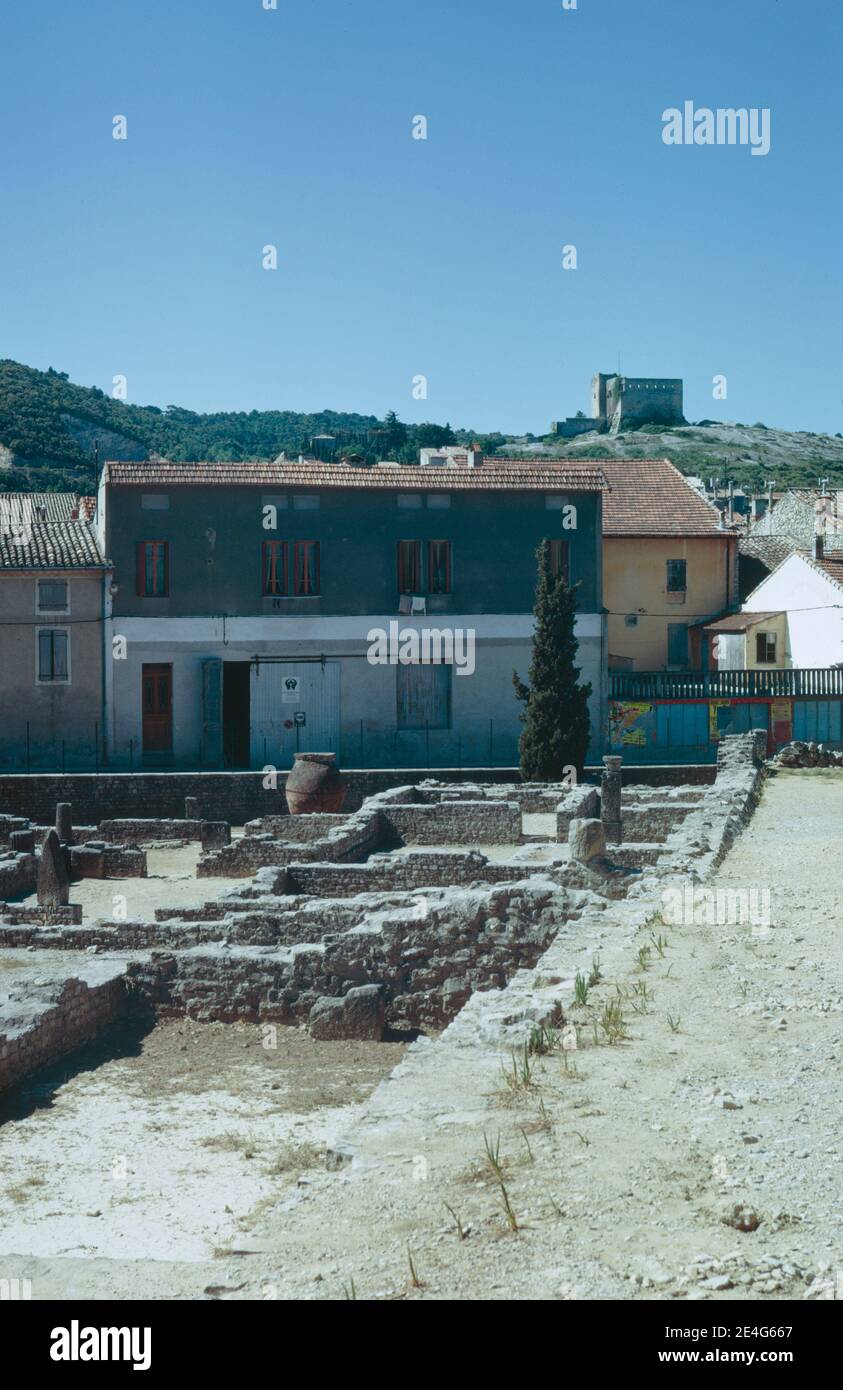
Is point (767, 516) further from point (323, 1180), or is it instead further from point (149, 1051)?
point (323, 1180)

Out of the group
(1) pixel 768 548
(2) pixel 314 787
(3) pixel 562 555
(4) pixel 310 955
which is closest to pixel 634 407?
(1) pixel 768 548

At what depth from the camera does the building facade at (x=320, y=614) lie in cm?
3600

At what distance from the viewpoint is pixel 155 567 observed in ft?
119

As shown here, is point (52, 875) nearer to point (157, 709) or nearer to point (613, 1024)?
point (613, 1024)

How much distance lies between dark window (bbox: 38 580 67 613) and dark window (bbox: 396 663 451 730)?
342 inches

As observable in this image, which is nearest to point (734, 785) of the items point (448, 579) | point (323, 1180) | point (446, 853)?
point (446, 853)

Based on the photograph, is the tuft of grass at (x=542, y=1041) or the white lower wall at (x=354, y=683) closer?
the tuft of grass at (x=542, y=1041)

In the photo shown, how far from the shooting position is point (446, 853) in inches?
820

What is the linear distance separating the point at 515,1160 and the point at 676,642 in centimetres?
3961

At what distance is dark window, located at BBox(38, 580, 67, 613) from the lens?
35531 mm

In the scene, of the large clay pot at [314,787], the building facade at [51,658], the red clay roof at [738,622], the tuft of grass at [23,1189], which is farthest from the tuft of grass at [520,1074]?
the red clay roof at [738,622]

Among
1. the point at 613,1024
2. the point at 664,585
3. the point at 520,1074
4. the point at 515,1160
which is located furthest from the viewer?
the point at 664,585

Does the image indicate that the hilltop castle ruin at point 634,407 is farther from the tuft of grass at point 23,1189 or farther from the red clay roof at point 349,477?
the tuft of grass at point 23,1189

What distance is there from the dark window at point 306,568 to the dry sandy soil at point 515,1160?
2465cm
